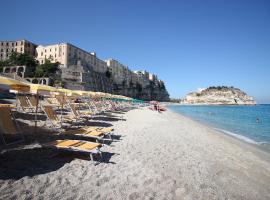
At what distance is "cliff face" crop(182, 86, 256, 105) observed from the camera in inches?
5817

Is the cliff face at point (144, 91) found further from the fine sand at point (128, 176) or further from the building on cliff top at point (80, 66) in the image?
the fine sand at point (128, 176)

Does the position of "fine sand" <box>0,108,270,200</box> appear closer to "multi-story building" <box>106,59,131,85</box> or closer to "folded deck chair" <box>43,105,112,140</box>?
"folded deck chair" <box>43,105,112,140</box>

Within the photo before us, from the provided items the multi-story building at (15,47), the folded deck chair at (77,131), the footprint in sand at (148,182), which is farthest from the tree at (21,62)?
the footprint in sand at (148,182)

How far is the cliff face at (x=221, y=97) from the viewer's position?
148 meters

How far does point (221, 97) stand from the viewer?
15075 centimetres

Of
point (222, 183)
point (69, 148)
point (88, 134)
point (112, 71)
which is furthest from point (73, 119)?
point (112, 71)

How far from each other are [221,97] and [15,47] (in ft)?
437

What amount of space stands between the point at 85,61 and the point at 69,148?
70814 millimetres

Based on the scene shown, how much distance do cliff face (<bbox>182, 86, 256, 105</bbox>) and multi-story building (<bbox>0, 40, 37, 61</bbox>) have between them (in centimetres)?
11900

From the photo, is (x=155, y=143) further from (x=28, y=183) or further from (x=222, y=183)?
(x=28, y=183)

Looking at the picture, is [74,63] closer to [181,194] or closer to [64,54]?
[64,54]

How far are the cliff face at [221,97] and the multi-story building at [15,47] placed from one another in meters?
119

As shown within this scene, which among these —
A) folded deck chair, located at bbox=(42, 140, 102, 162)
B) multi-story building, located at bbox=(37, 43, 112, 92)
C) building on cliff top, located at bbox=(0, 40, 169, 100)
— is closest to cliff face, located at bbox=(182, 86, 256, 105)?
building on cliff top, located at bbox=(0, 40, 169, 100)

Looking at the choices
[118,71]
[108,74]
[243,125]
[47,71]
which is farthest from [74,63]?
[243,125]
